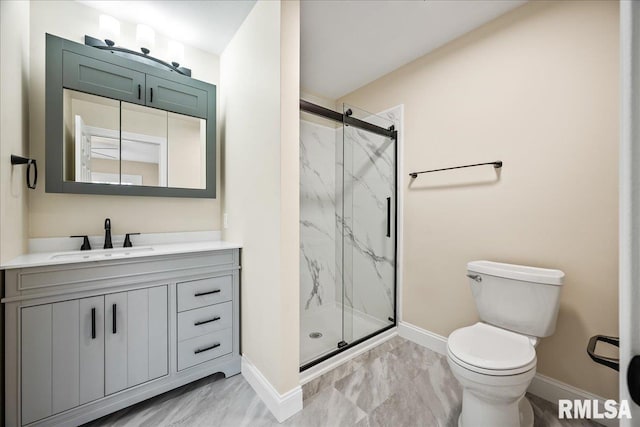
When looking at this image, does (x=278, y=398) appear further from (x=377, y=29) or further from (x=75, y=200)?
(x=377, y=29)

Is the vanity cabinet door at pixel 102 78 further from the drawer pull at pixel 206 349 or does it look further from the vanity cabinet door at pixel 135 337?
the drawer pull at pixel 206 349

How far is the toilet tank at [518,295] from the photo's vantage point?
1.50m

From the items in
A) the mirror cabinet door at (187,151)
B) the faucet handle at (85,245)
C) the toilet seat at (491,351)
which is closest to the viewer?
the toilet seat at (491,351)

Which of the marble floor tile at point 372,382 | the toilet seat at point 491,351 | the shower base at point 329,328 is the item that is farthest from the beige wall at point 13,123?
the toilet seat at point 491,351

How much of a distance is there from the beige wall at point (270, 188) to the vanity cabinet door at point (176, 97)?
38 centimetres

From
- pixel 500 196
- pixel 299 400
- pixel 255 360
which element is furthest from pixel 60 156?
pixel 500 196

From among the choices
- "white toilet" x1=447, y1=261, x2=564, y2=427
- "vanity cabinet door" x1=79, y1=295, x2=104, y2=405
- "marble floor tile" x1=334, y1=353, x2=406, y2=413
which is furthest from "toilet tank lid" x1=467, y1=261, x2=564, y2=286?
"vanity cabinet door" x1=79, y1=295, x2=104, y2=405

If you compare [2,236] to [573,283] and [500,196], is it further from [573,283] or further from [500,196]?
[573,283]

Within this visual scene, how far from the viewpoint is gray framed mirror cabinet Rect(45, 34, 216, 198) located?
1.66m

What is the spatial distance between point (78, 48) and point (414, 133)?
2.48 meters

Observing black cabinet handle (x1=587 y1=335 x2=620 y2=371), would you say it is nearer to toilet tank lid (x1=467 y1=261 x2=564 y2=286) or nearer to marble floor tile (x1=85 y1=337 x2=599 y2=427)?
toilet tank lid (x1=467 y1=261 x2=564 y2=286)

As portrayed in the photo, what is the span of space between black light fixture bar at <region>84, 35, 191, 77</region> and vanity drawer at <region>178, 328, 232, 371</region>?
6.59 ft

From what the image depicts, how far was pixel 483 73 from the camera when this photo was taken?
1.94m

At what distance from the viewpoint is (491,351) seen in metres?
1.41
